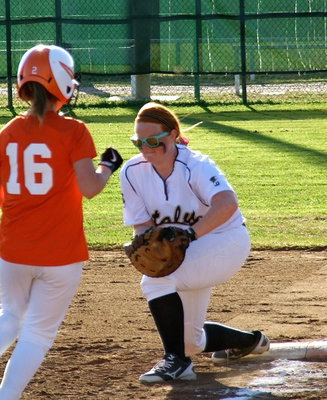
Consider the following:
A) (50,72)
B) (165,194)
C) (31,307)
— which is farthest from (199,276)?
(50,72)

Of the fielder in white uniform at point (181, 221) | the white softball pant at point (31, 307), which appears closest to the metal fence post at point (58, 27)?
the fielder in white uniform at point (181, 221)

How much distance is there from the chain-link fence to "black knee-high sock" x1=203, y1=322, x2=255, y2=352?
12605 millimetres

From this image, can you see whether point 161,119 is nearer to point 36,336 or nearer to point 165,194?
point 165,194

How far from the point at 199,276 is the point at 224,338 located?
17.8 inches

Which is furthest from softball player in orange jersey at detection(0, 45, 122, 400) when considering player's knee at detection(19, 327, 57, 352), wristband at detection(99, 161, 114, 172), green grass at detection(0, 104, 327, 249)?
green grass at detection(0, 104, 327, 249)

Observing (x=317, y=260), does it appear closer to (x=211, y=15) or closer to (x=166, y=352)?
(x=166, y=352)

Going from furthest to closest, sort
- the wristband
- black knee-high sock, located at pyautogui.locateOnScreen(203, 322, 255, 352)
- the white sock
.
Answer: black knee-high sock, located at pyautogui.locateOnScreen(203, 322, 255, 352) < the wristband < the white sock

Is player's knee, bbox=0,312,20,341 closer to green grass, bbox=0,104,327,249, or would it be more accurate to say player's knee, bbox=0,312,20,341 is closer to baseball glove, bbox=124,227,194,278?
baseball glove, bbox=124,227,194,278

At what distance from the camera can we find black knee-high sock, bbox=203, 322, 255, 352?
4848 millimetres

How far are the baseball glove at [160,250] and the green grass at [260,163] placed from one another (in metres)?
Answer: 3.41

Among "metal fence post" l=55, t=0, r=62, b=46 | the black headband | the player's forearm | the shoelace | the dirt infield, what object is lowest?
the dirt infield

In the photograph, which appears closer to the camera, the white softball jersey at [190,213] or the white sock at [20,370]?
the white sock at [20,370]

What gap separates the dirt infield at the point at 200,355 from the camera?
4.43 metres

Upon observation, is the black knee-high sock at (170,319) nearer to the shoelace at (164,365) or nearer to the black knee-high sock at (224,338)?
the shoelace at (164,365)
